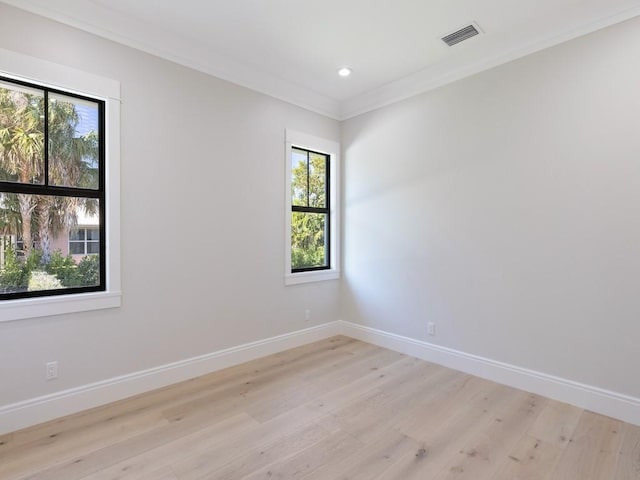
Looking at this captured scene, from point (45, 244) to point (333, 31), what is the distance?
274 centimetres

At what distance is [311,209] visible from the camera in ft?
13.7

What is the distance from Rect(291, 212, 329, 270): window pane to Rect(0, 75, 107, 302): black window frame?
6.28ft

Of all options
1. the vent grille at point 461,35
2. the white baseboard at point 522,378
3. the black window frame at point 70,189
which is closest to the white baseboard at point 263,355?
the white baseboard at point 522,378

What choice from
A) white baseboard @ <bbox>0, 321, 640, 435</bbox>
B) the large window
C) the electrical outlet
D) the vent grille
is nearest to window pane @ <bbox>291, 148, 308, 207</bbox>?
the large window

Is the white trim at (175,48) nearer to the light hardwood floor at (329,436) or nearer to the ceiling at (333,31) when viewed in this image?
the ceiling at (333,31)

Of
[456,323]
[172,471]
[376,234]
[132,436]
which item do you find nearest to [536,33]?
[376,234]

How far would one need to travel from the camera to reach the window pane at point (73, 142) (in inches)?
96.0

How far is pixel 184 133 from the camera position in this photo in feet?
9.79

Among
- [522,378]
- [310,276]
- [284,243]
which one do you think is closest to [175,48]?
[284,243]

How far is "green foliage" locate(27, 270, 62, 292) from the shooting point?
2375 mm

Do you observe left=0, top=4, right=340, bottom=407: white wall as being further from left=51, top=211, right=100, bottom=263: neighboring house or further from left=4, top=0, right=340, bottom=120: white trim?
left=51, top=211, right=100, bottom=263: neighboring house

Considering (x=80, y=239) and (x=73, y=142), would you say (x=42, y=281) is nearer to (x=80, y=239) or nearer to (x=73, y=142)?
(x=80, y=239)

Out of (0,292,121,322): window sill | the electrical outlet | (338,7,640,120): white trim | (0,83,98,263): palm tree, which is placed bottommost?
the electrical outlet

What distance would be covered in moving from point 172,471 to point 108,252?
1.61m
